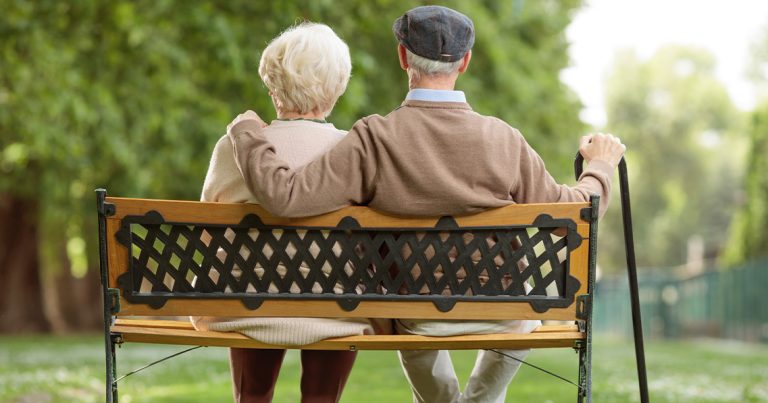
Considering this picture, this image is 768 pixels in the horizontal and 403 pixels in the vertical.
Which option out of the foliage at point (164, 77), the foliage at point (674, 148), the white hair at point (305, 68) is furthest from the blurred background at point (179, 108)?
the foliage at point (674, 148)

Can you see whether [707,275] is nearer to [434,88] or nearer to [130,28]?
Result: [130,28]

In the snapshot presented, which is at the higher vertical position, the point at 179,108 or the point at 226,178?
the point at 179,108

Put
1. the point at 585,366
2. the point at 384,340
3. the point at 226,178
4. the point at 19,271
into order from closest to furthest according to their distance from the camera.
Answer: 1. the point at 384,340
2. the point at 585,366
3. the point at 226,178
4. the point at 19,271

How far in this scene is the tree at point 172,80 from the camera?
15648 millimetres

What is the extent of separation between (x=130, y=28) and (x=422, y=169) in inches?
488

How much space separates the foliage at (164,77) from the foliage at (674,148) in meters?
52.2

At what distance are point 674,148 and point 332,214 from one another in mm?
71978

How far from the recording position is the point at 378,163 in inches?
165

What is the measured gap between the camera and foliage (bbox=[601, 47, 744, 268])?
72688mm

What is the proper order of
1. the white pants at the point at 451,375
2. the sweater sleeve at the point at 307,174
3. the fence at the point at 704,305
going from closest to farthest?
the sweater sleeve at the point at 307,174
the white pants at the point at 451,375
the fence at the point at 704,305

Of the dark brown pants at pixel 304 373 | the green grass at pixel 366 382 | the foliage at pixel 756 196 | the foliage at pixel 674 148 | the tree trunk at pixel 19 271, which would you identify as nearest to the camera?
the dark brown pants at pixel 304 373

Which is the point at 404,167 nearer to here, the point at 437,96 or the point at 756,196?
the point at 437,96

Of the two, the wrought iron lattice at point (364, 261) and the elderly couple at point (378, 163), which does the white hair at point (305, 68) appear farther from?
the wrought iron lattice at point (364, 261)

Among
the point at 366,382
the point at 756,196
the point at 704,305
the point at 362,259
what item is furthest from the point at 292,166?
the point at 704,305
